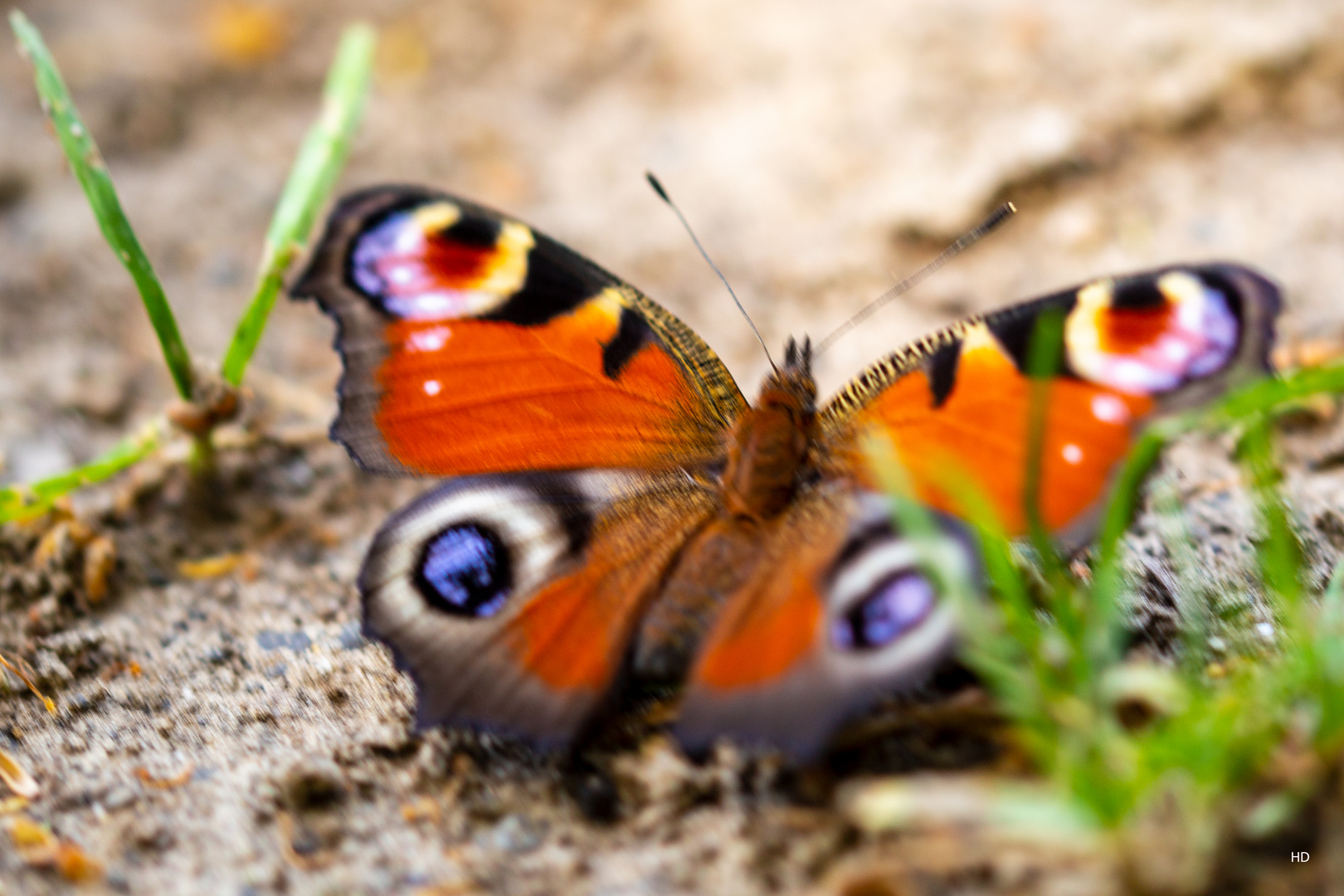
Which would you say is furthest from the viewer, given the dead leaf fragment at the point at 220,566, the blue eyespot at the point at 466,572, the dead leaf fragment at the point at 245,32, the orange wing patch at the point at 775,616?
the dead leaf fragment at the point at 245,32

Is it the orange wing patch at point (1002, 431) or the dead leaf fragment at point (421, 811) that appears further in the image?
the dead leaf fragment at point (421, 811)

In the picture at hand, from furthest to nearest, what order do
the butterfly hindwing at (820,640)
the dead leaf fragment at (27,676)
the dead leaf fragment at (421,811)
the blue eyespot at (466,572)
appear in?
the dead leaf fragment at (27,676) < the blue eyespot at (466,572) < the dead leaf fragment at (421,811) < the butterfly hindwing at (820,640)

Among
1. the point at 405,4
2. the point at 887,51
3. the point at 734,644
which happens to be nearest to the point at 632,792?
the point at 734,644

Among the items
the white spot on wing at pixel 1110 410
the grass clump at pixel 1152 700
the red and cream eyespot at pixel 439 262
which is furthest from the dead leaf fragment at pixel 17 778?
the white spot on wing at pixel 1110 410

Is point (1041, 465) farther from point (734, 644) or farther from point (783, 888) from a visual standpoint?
point (783, 888)

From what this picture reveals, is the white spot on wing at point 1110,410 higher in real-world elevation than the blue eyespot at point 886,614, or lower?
higher

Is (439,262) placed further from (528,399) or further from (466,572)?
(466,572)

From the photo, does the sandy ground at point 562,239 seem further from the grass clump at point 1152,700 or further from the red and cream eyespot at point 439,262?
the red and cream eyespot at point 439,262
